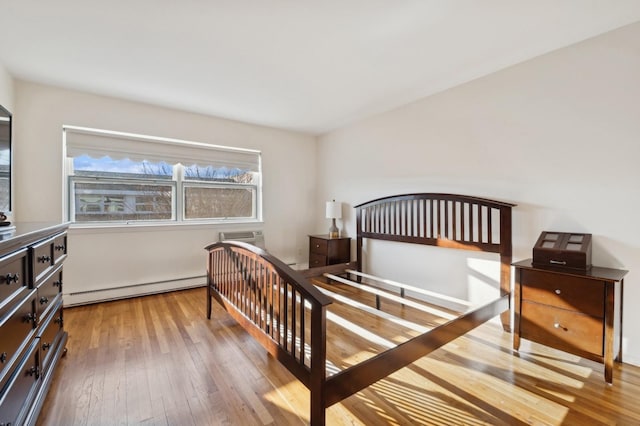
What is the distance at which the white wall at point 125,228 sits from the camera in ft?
9.82

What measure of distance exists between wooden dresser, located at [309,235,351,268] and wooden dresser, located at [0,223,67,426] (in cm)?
286

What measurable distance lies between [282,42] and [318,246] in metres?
2.73

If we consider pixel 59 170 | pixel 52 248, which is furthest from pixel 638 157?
pixel 59 170

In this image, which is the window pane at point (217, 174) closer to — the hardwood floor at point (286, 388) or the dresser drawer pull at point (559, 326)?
the hardwood floor at point (286, 388)

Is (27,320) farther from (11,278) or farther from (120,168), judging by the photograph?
(120,168)

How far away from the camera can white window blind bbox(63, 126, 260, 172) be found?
324cm

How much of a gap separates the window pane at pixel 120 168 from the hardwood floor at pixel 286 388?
1.83 m

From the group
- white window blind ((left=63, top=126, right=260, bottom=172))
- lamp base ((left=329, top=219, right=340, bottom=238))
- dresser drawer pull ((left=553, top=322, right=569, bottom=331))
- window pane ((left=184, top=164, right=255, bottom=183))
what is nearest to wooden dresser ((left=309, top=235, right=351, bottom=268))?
lamp base ((left=329, top=219, right=340, bottom=238))

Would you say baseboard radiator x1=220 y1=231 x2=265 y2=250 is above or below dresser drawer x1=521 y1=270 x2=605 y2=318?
above

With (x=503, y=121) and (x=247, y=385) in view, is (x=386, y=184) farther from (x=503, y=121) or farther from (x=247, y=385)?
(x=247, y=385)

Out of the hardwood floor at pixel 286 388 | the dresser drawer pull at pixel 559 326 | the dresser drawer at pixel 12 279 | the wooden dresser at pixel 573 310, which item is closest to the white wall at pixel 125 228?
the hardwood floor at pixel 286 388

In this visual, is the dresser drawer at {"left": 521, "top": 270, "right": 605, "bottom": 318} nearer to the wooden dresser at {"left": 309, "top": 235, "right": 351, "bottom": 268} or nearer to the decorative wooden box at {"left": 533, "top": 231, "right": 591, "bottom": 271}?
the decorative wooden box at {"left": 533, "top": 231, "right": 591, "bottom": 271}

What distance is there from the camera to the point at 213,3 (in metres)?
1.80

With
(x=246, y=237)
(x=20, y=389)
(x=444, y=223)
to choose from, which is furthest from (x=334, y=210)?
(x=20, y=389)
